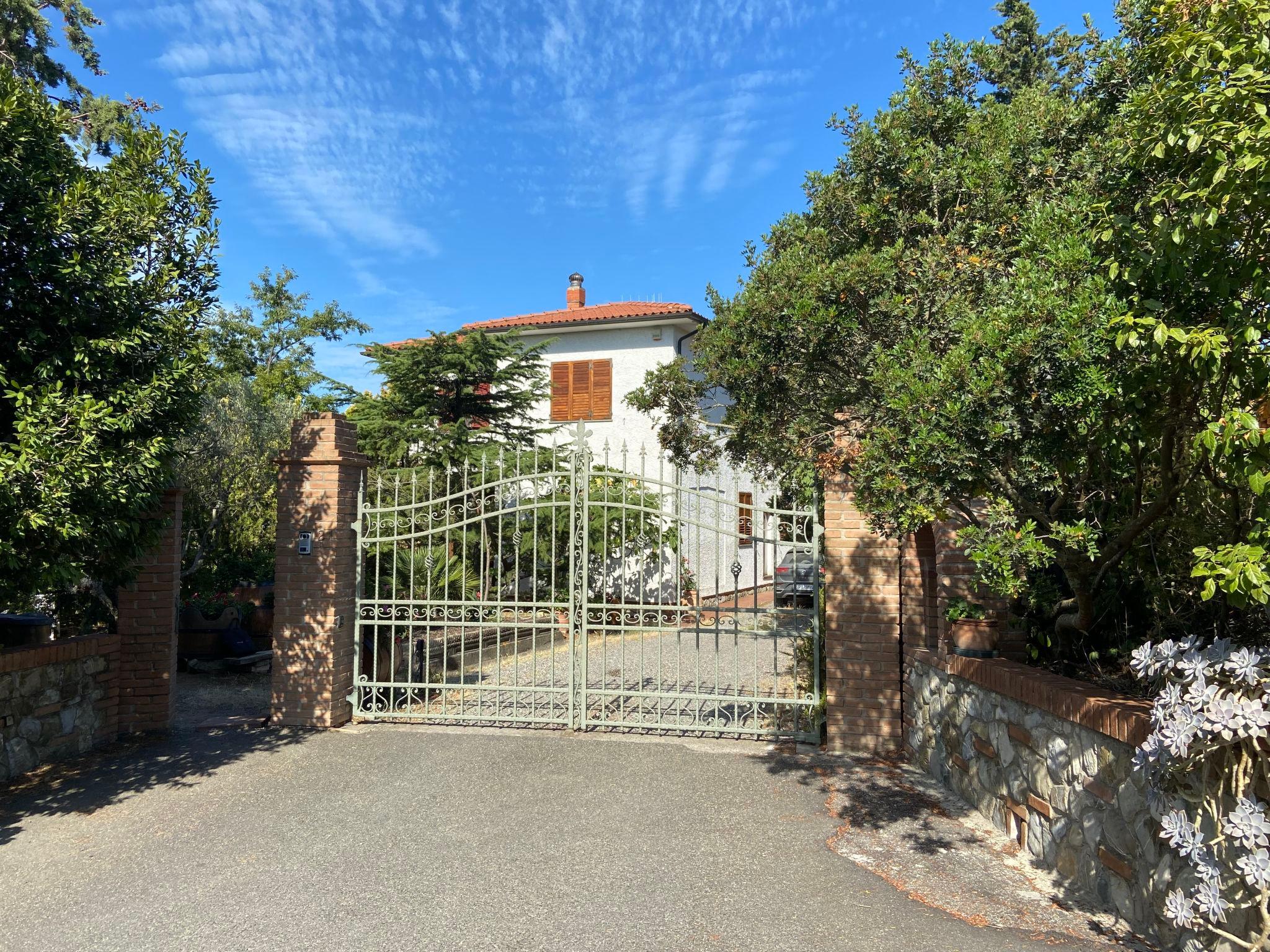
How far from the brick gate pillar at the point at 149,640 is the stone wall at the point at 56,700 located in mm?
87

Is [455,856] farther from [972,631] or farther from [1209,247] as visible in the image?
[1209,247]

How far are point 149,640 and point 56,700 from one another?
2.87 feet

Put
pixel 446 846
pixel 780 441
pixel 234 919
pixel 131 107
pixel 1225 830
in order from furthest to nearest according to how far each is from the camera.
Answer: pixel 131 107 → pixel 780 441 → pixel 446 846 → pixel 234 919 → pixel 1225 830

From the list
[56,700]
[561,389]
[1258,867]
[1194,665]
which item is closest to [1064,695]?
[1194,665]

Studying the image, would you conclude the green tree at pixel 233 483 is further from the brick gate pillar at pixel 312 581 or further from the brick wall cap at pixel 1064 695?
the brick wall cap at pixel 1064 695

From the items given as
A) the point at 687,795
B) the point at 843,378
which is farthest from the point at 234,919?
the point at 843,378

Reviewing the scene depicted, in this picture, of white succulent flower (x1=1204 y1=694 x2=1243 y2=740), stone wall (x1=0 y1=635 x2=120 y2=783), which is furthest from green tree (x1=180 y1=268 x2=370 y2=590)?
white succulent flower (x1=1204 y1=694 x2=1243 y2=740)

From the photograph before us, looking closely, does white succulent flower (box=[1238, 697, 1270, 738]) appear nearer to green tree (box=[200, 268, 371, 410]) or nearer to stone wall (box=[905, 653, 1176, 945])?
stone wall (box=[905, 653, 1176, 945])

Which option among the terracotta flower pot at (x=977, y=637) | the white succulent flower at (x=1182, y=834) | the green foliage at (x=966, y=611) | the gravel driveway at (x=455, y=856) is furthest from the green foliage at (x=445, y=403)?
the white succulent flower at (x=1182, y=834)

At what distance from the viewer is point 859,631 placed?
6453mm

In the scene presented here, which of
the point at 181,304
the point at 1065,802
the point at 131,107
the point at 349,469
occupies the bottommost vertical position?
the point at 1065,802

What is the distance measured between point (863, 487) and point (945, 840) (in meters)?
2.30

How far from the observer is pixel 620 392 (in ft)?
62.1

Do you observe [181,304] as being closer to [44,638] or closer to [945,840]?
[44,638]
